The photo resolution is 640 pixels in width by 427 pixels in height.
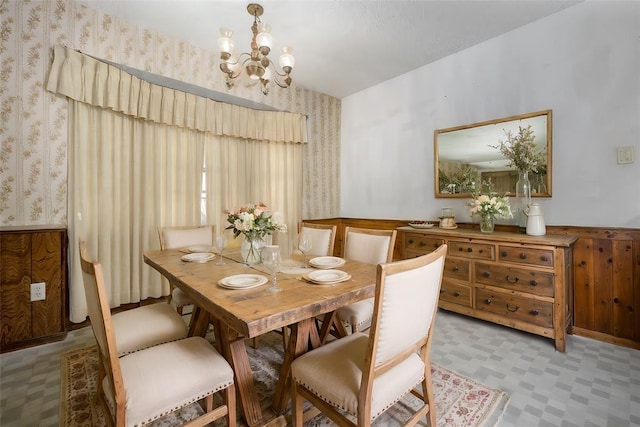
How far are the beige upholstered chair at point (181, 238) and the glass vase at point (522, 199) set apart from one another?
111 inches

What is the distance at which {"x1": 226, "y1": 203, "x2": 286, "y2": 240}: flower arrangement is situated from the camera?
5.66 ft

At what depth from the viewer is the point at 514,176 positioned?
268cm

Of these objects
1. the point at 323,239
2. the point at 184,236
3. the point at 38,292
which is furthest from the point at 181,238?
the point at 323,239

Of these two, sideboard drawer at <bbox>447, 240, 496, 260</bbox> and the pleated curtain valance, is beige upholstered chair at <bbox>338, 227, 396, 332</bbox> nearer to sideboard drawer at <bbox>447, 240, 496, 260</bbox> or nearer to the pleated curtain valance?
sideboard drawer at <bbox>447, 240, 496, 260</bbox>

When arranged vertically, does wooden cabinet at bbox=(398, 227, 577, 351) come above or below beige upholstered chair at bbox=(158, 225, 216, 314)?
below

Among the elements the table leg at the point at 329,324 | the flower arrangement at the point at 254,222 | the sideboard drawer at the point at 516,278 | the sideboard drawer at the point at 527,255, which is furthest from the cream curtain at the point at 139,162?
A: the sideboard drawer at the point at 527,255

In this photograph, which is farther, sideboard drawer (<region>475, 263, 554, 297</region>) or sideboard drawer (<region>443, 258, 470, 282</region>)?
sideboard drawer (<region>443, 258, 470, 282</region>)

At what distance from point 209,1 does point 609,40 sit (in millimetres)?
3131

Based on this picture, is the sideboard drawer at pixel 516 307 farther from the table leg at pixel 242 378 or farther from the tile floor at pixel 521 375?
the table leg at pixel 242 378

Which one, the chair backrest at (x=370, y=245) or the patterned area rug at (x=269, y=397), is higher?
the chair backrest at (x=370, y=245)

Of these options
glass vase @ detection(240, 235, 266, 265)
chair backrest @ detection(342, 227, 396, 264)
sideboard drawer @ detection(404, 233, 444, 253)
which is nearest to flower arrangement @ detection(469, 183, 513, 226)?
sideboard drawer @ detection(404, 233, 444, 253)

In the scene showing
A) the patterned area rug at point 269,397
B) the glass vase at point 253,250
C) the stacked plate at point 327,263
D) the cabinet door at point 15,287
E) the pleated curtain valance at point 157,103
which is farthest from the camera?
the pleated curtain valance at point 157,103

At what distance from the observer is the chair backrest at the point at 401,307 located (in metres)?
0.96

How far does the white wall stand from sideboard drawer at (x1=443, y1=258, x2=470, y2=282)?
0.63 meters
